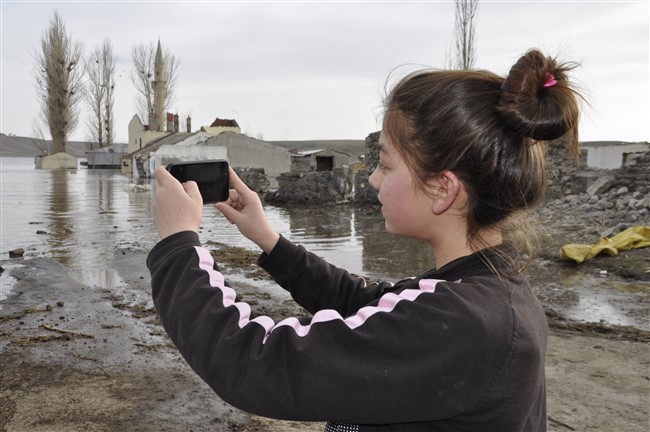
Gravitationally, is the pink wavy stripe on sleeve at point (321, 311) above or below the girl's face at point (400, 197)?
below

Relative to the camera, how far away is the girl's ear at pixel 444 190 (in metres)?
1.28

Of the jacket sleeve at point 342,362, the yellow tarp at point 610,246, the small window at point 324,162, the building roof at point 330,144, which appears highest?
the building roof at point 330,144

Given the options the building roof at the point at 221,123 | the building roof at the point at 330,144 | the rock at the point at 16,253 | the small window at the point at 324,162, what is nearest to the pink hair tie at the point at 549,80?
the rock at the point at 16,253

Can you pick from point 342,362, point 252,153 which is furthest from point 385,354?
point 252,153

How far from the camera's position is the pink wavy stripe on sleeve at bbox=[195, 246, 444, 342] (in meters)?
1.14

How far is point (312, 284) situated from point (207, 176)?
0.45 m

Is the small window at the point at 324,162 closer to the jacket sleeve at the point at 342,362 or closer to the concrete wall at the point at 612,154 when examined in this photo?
the concrete wall at the point at 612,154

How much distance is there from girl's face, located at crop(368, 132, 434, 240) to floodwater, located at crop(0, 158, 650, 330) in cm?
425

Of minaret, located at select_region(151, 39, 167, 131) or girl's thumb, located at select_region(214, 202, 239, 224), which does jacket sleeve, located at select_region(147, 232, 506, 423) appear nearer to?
girl's thumb, located at select_region(214, 202, 239, 224)

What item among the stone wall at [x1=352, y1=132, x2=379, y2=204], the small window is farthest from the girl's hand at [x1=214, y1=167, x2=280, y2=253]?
the small window

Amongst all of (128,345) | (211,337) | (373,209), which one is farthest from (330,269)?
(373,209)

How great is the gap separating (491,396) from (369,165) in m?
17.0

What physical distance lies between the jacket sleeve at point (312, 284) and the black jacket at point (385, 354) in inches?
20.8

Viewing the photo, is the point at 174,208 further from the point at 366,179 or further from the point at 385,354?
the point at 366,179
